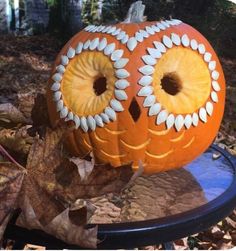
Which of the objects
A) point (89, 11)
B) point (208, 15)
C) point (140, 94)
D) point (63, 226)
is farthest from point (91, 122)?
point (89, 11)

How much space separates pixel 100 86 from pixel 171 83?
159 mm

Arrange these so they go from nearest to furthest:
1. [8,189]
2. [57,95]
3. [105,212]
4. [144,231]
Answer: [8,189] → [144,231] → [105,212] → [57,95]

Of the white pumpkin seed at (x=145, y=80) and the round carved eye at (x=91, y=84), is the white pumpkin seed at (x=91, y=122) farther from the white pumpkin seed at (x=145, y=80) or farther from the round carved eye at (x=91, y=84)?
the white pumpkin seed at (x=145, y=80)

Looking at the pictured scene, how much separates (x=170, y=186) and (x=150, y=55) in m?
0.32

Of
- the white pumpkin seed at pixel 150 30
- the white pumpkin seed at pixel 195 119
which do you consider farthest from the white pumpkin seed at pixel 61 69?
the white pumpkin seed at pixel 195 119

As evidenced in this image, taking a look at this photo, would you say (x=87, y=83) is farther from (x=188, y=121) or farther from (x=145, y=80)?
A: (x=188, y=121)

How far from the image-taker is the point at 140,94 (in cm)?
107

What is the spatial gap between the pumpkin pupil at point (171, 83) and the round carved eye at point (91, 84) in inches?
4.3

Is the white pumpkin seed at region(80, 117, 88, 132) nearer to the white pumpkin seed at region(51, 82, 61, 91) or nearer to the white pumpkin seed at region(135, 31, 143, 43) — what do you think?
the white pumpkin seed at region(51, 82, 61, 91)

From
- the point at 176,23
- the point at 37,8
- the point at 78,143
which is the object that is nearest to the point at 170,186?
the point at 78,143

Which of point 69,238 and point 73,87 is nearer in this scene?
point 69,238

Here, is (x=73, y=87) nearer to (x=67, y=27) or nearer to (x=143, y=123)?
(x=143, y=123)

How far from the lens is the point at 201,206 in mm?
1047

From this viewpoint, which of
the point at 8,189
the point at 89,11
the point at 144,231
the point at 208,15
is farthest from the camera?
the point at 89,11
